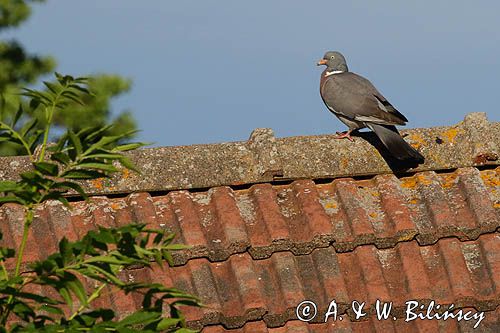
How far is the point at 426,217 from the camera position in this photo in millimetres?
4348

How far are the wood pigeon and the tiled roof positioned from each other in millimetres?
511

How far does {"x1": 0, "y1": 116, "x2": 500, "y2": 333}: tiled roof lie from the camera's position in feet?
12.6

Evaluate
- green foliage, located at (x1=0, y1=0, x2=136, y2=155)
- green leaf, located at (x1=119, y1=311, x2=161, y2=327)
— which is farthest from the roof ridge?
green foliage, located at (x1=0, y1=0, x2=136, y2=155)

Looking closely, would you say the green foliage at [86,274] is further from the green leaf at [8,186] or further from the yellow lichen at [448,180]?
the yellow lichen at [448,180]

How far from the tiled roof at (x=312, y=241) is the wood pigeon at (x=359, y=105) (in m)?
0.51

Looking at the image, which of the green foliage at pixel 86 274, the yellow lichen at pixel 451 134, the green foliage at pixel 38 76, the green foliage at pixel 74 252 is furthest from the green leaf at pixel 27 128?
the green foliage at pixel 38 76

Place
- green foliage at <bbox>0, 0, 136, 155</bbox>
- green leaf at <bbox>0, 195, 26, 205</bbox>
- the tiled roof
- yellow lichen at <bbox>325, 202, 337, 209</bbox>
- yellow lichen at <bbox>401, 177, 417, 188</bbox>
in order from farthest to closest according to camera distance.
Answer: green foliage at <bbox>0, 0, 136, 155</bbox> < yellow lichen at <bbox>401, 177, 417, 188</bbox> < yellow lichen at <bbox>325, 202, 337, 209</bbox> < the tiled roof < green leaf at <bbox>0, 195, 26, 205</bbox>

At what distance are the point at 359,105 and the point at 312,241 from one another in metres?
2.18

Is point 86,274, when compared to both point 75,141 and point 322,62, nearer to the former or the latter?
point 75,141

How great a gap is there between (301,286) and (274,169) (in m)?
0.74

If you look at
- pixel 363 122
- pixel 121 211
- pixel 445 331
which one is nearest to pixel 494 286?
pixel 445 331

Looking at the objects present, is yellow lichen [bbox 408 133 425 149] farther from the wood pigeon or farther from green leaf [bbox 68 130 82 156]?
green leaf [bbox 68 130 82 156]

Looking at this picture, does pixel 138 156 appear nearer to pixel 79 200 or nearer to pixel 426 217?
pixel 79 200

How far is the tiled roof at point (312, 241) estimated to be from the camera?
151 inches
